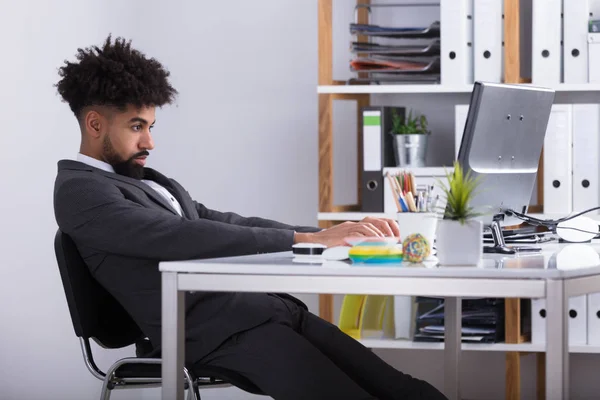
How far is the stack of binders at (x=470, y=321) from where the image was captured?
3119mm

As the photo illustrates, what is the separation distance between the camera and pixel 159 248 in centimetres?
190

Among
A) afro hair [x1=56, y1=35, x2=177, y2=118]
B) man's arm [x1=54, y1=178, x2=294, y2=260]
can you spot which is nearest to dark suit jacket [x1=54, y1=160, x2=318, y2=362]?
man's arm [x1=54, y1=178, x2=294, y2=260]

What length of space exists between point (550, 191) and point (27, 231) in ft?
6.61

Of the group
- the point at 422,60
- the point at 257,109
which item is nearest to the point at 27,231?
the point at 257,109

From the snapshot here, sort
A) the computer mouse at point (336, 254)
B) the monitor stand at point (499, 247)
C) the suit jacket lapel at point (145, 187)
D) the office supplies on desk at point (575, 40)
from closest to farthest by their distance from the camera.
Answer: the computer mouse at point (336, 254), the monitor stand at point (499, 247), the suit jacket lapel at point (145, 187), the office supplies on desk at point (575, 40)

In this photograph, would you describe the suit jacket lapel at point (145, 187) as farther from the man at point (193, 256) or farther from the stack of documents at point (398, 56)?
the stack of documents at point (398, 56)

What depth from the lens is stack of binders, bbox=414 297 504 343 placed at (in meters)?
3.12

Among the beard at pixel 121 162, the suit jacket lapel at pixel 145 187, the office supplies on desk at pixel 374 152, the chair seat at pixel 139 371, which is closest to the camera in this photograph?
the chair seat at pixel 139 371

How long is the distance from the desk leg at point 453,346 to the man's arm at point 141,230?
444 millimetres

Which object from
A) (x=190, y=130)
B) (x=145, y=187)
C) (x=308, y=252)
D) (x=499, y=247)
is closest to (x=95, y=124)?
(x=145, y=187)

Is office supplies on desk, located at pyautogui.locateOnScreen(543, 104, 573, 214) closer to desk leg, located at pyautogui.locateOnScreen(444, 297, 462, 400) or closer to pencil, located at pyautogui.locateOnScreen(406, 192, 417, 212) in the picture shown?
desk leg, located at pyautogui.locateOnScreen(444, 297, 462, 400)

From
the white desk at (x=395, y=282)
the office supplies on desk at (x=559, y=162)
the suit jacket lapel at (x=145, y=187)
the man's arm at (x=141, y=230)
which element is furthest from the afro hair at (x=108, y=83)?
the office supplies on desk at (x=559, y=162)

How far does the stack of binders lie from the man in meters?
1.07

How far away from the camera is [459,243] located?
1.57 metres
